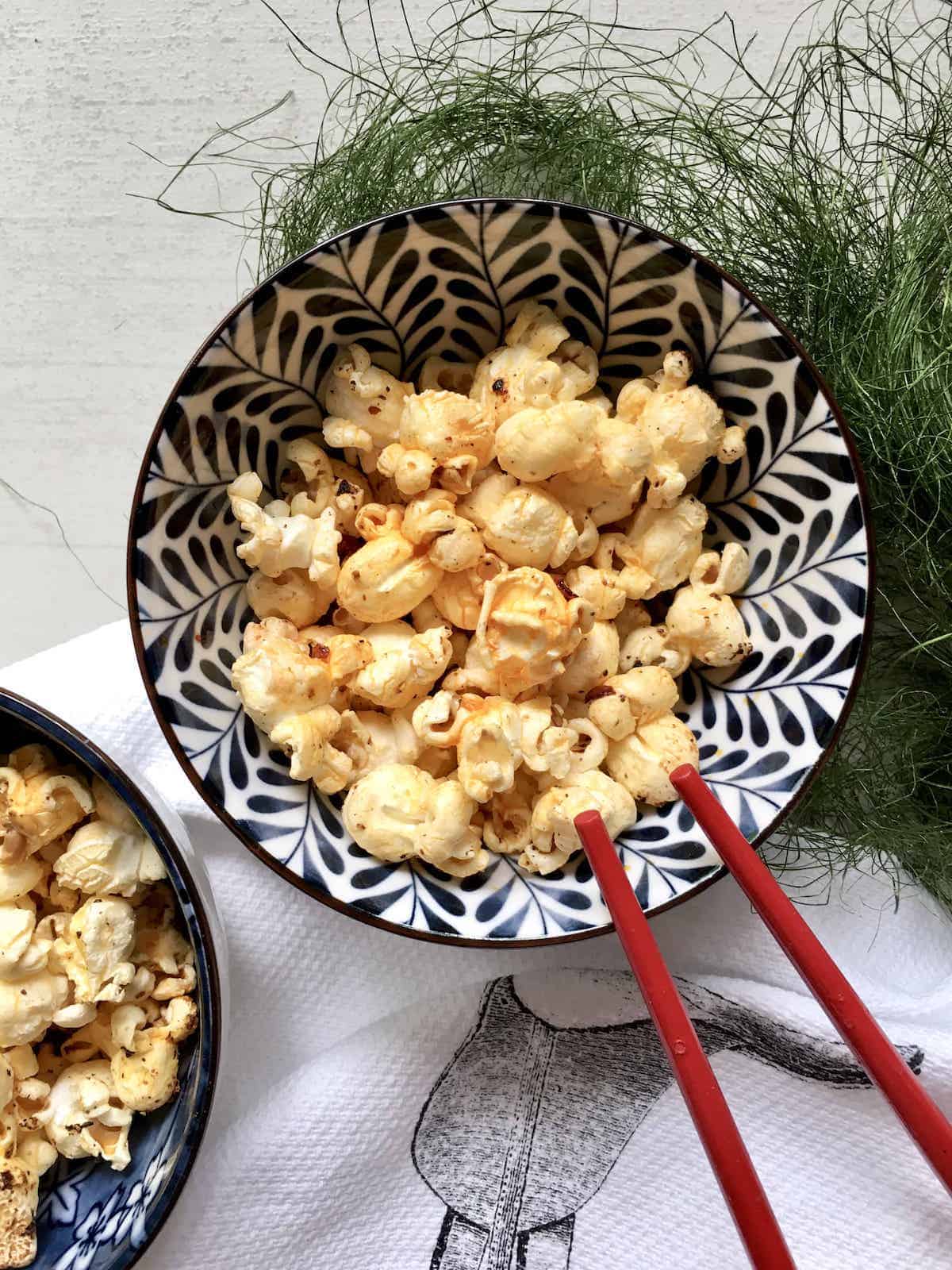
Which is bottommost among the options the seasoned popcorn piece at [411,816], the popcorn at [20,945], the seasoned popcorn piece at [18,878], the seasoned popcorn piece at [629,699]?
the popcorn at [20,945]

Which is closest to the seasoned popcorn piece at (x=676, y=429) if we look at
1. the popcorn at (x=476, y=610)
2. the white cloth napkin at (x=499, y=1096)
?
the popcorn at (x=476, y=610)

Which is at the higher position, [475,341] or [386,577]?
[475,341]

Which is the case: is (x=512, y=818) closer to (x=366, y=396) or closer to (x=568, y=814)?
(x=568, y=814)

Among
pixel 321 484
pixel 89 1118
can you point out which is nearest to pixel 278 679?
pixel 321 484

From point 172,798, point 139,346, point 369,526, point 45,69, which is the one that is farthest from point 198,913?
point 45,69

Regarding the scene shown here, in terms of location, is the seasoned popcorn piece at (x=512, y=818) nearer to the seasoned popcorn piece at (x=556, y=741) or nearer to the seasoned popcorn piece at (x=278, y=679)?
the seasoned popcorn piece at (x=556, y=741)

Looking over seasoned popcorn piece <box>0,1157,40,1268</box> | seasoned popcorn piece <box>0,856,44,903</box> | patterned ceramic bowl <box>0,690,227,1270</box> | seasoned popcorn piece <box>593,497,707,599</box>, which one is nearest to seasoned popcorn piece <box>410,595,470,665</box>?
seasoned popcorn piece <box>593,497,707,599</box>
